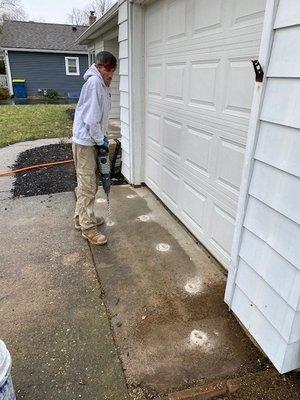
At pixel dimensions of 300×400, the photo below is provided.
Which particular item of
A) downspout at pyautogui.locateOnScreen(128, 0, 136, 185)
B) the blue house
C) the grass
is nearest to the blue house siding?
the blue house

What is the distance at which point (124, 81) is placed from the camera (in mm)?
4535

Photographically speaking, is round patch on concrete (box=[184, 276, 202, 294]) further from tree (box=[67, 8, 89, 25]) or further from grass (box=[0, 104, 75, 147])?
tree (box=[67, 8, 89, 25])

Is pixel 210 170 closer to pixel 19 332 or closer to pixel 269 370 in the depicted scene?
pixel 269 370

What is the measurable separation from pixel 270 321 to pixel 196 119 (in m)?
1.93

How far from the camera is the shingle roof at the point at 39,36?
18.9m

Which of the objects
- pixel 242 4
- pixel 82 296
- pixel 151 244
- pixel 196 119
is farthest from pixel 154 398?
pixel 242 4

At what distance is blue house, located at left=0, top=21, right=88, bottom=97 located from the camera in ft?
62.0

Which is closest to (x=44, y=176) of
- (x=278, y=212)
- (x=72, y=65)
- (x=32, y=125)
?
(x=278, y=212)

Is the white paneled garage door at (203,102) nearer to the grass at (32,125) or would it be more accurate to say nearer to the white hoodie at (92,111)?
the white hoodie at (92,111)

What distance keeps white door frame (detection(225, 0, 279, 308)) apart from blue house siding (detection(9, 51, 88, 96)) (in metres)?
20.2

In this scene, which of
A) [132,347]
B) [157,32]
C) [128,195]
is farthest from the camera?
[128,195]

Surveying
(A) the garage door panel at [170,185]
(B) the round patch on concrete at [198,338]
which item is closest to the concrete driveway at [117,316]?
(B) the round patch on concrete at [198,338]

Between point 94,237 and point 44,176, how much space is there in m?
2.50

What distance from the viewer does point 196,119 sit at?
2.97m
